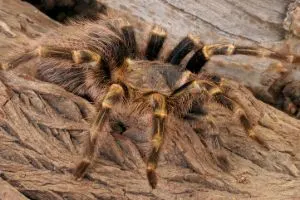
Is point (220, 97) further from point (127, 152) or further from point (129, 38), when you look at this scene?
point (129, 38)

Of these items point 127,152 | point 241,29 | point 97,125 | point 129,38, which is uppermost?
point 241,29

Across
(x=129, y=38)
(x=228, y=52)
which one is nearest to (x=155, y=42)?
(x=129, y=38)

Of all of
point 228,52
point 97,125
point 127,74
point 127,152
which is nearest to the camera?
point 97,125

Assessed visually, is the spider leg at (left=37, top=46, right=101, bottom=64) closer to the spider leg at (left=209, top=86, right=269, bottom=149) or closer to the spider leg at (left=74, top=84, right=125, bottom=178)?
the spider leg at (left=74, top=84, right=125, bottom=178)

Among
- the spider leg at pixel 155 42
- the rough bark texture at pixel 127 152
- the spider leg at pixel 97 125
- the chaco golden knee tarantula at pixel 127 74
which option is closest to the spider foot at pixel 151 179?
the chaco golden knee tarantula at pixel 127 74

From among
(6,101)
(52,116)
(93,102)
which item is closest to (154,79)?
(93,102)

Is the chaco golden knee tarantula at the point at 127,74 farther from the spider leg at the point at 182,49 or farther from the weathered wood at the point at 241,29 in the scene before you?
the weathered wood at the point at 241,29
